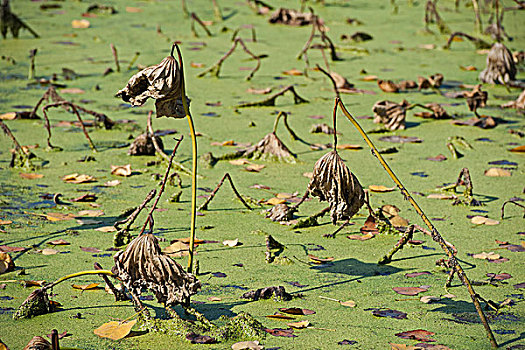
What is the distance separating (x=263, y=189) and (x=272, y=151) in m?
0.39

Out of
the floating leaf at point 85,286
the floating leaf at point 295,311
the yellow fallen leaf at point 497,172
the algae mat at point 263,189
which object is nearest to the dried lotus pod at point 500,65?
the algae mat at point 263,189

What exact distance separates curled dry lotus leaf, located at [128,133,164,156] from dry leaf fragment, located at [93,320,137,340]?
162cm

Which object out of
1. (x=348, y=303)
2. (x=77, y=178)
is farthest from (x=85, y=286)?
(x=77, y=178)

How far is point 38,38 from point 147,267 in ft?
14.9

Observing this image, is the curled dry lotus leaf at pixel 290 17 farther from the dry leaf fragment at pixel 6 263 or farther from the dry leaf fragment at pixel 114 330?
the dry leaf fragment at pixel 114 330

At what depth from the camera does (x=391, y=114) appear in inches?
148

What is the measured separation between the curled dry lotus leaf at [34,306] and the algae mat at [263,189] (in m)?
0.02

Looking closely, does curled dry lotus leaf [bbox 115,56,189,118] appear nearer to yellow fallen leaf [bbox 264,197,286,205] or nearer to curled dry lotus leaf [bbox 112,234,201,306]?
curled dry lotus leaf [bbox 112,234,201,306]

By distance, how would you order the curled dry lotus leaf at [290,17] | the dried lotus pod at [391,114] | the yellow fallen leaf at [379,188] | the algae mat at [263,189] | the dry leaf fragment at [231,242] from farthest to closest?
the curled dry lotus leaf at [290,17] < the dried lotus pod at [391,114] < the yellow fallen leaf at [379,188] < the dry leaf fragment at [231,242] < the algae mat at [263,189]

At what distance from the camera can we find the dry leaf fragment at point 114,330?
1596mm

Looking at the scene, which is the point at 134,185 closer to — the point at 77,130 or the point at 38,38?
the point at 77,130

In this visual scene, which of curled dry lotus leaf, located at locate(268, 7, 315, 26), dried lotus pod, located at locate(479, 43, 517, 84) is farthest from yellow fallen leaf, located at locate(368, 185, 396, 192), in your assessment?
curled dry lotus leaf, located at locate(268, 7, 315, 26)

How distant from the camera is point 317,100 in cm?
424

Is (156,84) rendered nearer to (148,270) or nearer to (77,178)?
(148,270)
